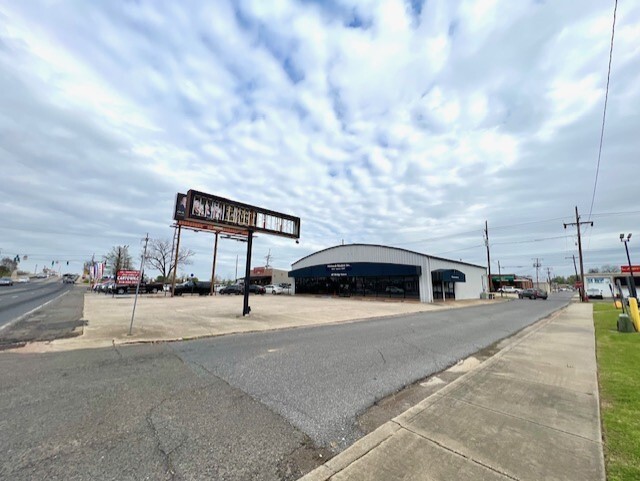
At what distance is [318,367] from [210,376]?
2181mm

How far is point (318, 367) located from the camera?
6312 millimetres

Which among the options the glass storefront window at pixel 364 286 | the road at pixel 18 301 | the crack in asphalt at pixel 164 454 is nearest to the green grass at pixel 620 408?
the crack in asphalt at pixel 164 454

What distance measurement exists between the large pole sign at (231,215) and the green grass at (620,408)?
13646 millimetres

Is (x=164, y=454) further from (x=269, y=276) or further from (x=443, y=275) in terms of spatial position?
(x=269, y=276)

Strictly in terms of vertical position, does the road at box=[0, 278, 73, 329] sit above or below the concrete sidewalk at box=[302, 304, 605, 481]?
below

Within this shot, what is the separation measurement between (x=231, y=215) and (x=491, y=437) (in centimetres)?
1344

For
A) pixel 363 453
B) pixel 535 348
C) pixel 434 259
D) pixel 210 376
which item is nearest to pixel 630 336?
pixel 535 348

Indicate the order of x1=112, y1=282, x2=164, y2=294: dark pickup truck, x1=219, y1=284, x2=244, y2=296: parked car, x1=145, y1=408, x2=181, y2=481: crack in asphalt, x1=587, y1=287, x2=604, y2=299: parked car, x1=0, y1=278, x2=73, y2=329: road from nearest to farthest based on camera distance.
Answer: x1=145, y1=408, x2=181, y2=481: crack in asphalt, x1=0, y1=278, x2=73, y2=329: road, x1=112, y1=282, x2=164, y2=294: dark pickup truck, x1=219, y1=284, x2=244, y2=296: parked car, x1=587, y1=287, x2=604, y2=299: parked car

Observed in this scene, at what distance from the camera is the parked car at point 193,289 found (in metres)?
37.4

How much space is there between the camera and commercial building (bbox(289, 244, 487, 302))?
31.5 metres

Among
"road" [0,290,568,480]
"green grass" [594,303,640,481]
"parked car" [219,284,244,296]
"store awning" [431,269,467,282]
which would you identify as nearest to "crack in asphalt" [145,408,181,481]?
"road" [0,290,568,480]

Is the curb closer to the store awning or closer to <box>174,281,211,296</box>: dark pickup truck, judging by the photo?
the store awning

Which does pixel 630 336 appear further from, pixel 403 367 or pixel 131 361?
pixel 131 361

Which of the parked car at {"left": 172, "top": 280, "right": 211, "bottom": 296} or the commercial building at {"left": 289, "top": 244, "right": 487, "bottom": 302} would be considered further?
the parked car at {"left": 172, "top": 280, "right": 211, "bottom": 296}
